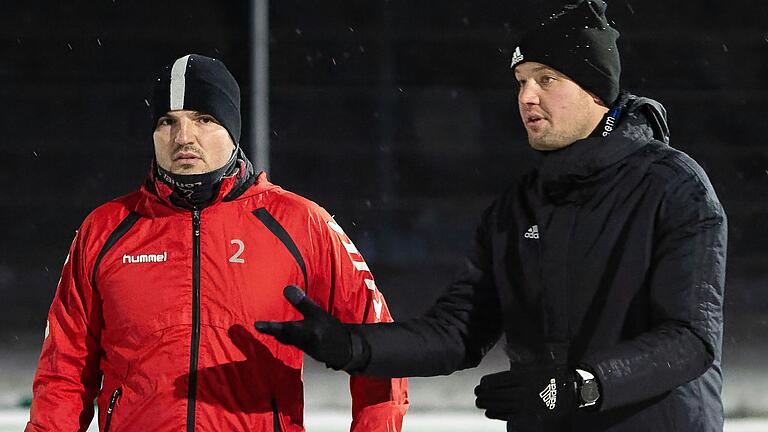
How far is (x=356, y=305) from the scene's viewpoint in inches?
111

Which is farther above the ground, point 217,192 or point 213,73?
point 213,73

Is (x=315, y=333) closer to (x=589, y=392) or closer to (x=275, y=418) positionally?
(x=589, y=392)

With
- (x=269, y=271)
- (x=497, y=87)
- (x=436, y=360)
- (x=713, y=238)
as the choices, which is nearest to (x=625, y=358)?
(x=713, y=238)

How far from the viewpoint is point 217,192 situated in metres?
2.84

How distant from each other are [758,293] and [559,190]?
4355 mm

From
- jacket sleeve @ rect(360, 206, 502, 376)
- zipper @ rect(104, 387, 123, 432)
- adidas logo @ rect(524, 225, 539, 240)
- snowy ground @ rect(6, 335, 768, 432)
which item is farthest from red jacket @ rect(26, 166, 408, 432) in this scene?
snowy ground @ rect(6, 335, 768, 432)

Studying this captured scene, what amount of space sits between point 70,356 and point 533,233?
1.11 m

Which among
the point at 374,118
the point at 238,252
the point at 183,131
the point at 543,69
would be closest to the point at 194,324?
the point at 238,252

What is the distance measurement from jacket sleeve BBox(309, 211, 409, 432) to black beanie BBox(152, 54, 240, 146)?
0.32m

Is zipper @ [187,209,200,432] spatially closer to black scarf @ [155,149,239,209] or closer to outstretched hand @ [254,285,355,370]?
black scarf @ [155,149,239,209]

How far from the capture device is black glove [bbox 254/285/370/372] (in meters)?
2.19

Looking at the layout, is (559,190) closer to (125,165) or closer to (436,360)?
(436,360)

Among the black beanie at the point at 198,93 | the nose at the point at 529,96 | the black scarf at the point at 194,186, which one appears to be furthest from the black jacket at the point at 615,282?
the black beanie at the point at 198,93

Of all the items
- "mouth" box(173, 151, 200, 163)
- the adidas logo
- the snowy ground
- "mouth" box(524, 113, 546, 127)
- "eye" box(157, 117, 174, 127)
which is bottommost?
the snowy ground
